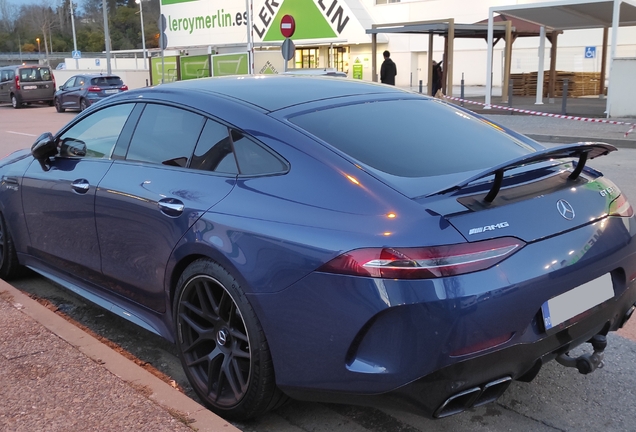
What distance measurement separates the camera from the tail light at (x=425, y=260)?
2504 millimetres

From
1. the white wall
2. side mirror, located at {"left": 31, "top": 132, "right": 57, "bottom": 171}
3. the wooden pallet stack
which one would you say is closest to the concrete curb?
side mirror, located at {"left": 31, "top": 132, "right": 57, "bottom": 171}

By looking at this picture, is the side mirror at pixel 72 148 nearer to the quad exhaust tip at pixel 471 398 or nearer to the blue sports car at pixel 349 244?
the blue sports car at pixel 349 244

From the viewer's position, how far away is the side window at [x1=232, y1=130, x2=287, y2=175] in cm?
309

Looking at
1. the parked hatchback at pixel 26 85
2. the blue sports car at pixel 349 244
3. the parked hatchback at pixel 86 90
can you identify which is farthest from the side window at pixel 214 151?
the parked hatchback at pixel 26 85

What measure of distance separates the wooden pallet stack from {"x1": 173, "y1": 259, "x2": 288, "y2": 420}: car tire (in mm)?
26646

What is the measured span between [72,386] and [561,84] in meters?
27.6

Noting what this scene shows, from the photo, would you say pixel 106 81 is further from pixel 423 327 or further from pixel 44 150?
pixel 423 327

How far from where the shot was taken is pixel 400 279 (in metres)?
2.51

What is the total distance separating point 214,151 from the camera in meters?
3.41

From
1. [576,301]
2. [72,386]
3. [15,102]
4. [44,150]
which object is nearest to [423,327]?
[576,301]

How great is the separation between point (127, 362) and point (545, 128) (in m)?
14.0

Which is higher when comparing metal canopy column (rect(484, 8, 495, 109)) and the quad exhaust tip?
metal canopy column (rect(484, 8, 495, 109))

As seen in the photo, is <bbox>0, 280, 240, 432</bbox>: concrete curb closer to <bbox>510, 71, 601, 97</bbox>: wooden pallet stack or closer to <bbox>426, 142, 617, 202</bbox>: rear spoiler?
<bbox>426, 142, 617, 202</bbox>: rear spoiler

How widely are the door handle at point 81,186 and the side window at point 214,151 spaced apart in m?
0.96
